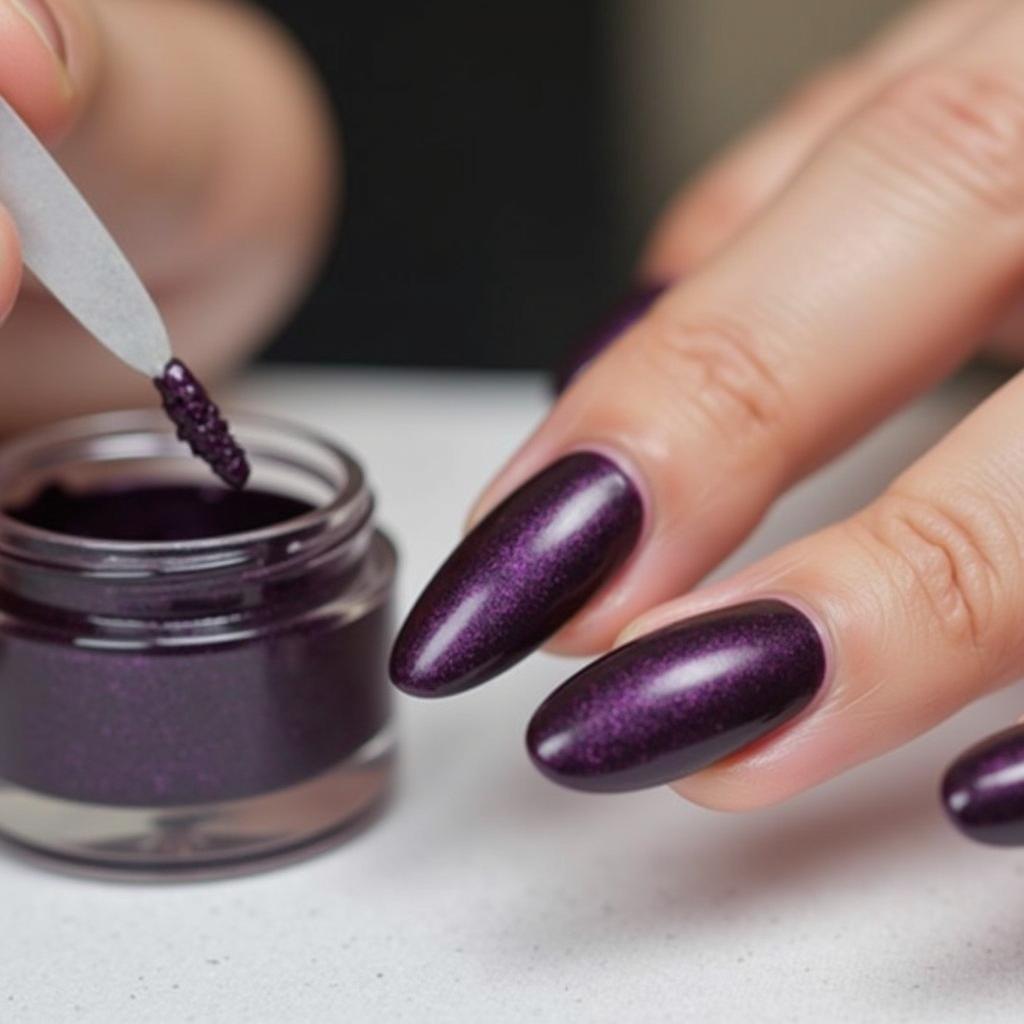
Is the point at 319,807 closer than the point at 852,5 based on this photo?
Yes

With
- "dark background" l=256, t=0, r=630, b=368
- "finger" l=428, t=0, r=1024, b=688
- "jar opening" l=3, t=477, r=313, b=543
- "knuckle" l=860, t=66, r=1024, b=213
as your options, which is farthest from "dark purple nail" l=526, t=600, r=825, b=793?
"dark background" l=256, t=0, r=630, b=368

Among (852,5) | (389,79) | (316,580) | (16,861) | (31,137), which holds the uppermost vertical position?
(31,137)

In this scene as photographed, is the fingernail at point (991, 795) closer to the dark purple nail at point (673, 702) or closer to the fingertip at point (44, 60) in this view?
the dark purple nail at point (673, 702)

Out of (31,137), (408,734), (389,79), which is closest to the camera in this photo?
(31,137)

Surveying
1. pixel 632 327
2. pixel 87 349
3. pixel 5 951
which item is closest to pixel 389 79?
pixel 87 349

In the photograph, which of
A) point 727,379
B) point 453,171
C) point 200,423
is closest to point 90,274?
point 200,423

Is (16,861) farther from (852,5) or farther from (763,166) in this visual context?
(852,5)

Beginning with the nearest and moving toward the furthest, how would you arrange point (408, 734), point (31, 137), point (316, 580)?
point (31, 137) → point (316, 580) → point (408, 734)
